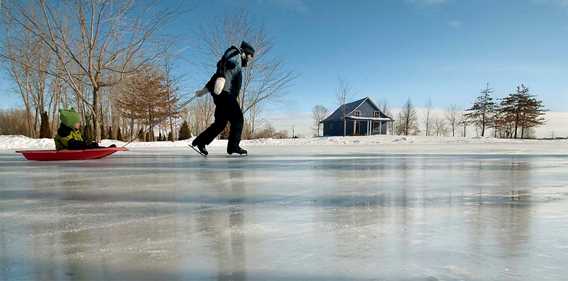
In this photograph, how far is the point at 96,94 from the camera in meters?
11.9

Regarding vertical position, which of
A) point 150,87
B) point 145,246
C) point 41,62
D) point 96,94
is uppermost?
point 41,62

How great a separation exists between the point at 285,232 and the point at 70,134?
541cm

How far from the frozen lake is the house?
131 feet

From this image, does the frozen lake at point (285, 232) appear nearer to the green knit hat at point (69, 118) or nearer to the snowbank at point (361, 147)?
the green knit hat at point (69, 118)

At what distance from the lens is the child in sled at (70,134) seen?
521 centimetres

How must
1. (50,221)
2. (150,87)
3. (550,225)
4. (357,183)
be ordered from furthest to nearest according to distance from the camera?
(150,87) < (357,183) < (50,221) < (550,225)

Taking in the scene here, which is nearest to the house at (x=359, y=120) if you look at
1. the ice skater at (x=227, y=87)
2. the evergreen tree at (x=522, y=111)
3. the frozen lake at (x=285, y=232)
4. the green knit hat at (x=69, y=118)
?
the evergreen tree at (x=522, y=111)

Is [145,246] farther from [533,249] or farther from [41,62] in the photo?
[41,62]

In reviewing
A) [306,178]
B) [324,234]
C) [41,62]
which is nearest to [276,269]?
[324,234]

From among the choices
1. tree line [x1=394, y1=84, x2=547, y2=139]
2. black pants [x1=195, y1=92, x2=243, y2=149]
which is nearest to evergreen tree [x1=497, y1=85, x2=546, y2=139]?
tree line [x1=394, y1=84, x2=547, y2=139]

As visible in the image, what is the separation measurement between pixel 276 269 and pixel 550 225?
1.42 m

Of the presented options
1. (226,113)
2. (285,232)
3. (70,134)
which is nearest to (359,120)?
(70,134)

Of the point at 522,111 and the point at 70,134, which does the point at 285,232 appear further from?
the point at 522,111

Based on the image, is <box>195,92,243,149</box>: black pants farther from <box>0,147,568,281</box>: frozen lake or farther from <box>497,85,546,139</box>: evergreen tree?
<box>497,85,546,139</box>: evergreen tree
